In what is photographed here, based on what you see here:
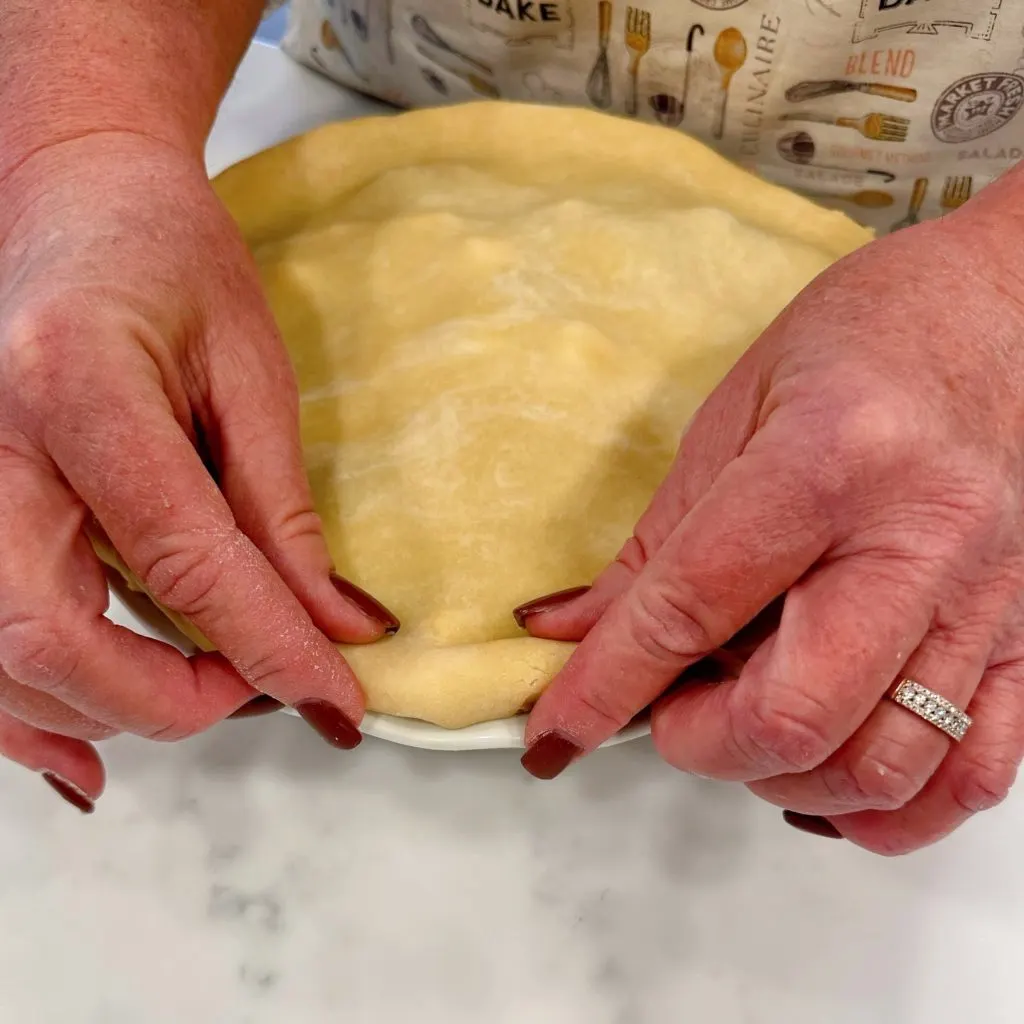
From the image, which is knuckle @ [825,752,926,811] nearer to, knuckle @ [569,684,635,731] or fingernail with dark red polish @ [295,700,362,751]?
knuckle @ [569,684,635,731]

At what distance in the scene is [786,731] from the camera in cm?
48

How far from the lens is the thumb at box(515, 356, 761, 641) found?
22.3 inches

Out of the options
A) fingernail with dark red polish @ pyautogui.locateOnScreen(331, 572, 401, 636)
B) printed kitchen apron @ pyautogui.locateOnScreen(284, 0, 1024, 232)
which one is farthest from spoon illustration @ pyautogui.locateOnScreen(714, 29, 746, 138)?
fingernail with dark red polish @ pyautogui.locateOnScreen(331, 572, 401, 636)

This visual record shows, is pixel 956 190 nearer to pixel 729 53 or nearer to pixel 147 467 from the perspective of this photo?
pixel 729 53

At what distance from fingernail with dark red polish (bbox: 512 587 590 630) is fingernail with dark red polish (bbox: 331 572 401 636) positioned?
0.27 ft

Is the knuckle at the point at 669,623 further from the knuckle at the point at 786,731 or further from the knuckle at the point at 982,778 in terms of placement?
the knuckle at the point at 982,778

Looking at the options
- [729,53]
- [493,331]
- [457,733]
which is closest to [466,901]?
[457,733]

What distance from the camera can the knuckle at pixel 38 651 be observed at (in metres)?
0.50

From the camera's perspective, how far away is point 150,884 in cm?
69

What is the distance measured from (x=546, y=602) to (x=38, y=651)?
0.29 m

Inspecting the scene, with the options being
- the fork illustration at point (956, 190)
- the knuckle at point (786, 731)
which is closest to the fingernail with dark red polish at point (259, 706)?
the knuckle at point (786, 731)

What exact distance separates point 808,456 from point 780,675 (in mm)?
114

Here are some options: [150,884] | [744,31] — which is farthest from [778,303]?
[150,884]

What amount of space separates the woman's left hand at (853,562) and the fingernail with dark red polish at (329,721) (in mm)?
111
